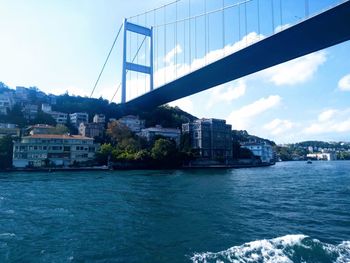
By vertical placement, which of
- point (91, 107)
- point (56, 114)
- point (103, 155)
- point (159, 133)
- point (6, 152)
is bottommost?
point (103, 155)

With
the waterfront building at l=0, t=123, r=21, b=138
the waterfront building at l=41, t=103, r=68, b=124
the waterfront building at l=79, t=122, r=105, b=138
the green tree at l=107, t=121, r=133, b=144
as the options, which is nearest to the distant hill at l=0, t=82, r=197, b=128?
the waterfront building at l=41, t=103, r=68, b=124

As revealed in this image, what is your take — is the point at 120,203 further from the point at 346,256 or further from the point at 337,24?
the point at 337,24

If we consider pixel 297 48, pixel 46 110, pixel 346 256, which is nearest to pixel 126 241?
pixel 346 256

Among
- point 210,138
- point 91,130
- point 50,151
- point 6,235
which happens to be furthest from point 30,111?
point 6,235

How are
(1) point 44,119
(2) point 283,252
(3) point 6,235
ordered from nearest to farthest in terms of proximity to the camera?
(2) point 283,252, (3) point 6,235, (1) point 44,119

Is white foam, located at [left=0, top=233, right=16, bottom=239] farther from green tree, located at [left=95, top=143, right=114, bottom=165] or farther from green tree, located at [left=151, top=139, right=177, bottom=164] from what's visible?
green tree, located at [left=151, top=139, right=177, bottom=164]

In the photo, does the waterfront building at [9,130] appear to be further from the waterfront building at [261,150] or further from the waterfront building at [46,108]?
the waterfront building at [261,150]

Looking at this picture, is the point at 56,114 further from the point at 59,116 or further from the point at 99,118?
the point at 99,118
